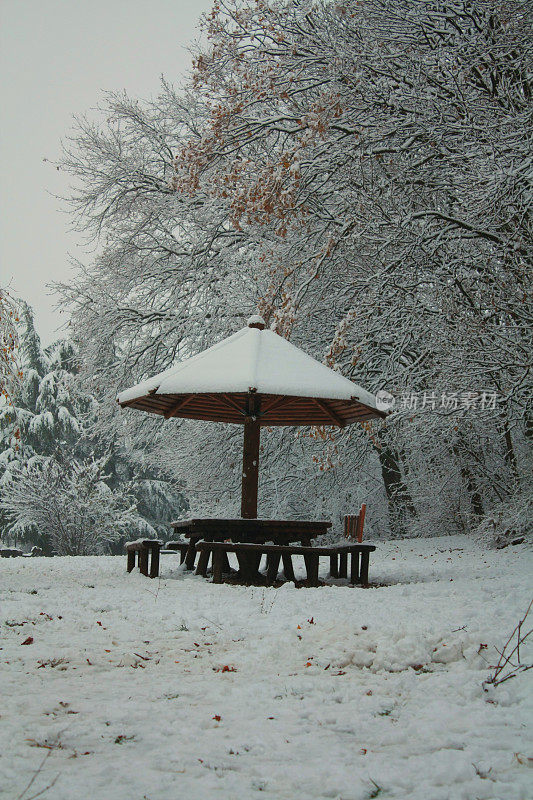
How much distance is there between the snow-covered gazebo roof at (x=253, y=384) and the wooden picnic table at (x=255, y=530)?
1.38 m

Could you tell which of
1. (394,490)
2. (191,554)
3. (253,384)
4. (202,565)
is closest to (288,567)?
(202,565)

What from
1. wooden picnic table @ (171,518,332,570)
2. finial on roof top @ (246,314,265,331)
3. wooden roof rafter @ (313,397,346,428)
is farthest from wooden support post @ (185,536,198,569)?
finial on roof top @ (246,314,265,331)

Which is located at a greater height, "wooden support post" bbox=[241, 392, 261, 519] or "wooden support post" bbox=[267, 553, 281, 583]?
"wooden support post" bbox=[241, 392, 261, 519]

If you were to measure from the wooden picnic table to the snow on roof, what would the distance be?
4.68 feet

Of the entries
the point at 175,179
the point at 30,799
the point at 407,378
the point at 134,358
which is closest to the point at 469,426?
the point at 407,378

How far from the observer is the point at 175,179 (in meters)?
10.1

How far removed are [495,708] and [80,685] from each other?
72.7 inches

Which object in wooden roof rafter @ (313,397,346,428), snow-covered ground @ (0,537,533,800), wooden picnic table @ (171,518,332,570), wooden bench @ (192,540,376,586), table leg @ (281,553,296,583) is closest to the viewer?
snow-covered ground @ (0,537,533,800)

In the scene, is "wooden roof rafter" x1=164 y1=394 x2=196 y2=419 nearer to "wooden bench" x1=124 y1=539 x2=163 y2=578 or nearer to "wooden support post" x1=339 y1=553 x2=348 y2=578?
"wooden bench" x1=124 y1=539 x2=163 y2=578

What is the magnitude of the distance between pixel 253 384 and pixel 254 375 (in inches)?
7.6

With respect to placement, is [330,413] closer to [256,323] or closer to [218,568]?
[256,323]

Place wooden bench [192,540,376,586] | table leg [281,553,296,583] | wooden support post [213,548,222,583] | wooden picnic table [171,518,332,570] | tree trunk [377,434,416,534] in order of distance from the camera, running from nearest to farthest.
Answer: wooden bench [192,540,376,586] < wooden support post [213,548,222,583] < wooden picnic table [171,518,332,570] < table leg [281,553,296,583] < tree trunk [377,434,416,534]

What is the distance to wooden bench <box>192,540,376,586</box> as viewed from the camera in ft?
24.0

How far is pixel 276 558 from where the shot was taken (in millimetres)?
7730
